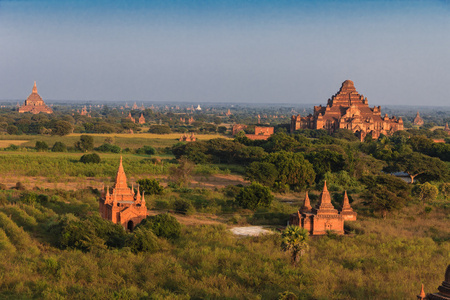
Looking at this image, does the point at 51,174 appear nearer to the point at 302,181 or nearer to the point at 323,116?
the point at 302,181

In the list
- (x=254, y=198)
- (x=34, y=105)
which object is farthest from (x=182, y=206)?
(x=34, y=105)

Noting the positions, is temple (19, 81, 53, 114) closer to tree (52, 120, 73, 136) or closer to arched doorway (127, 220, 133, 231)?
tree (52, 120, 73, 136)

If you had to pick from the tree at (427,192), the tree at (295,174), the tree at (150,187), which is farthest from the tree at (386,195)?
the tree at (150,187)

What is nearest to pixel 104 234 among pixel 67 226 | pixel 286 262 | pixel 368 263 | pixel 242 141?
pixel 67 226

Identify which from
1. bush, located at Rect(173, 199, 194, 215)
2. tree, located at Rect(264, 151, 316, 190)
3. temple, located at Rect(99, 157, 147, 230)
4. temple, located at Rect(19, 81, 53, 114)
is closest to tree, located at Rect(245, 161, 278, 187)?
tree, located at Rect(264, 151, 316, 190)

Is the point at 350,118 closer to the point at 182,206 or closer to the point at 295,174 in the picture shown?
the point at 295,174

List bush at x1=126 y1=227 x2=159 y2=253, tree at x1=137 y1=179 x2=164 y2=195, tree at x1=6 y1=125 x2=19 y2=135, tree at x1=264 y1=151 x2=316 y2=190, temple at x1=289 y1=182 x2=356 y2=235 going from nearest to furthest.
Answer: bush at x1=126 y1=227 x2=159 y2=253, temple at x1=289 y1=182 x2=356 y2=235, tree at x1=137 y1=179 x2=164 y2=195, tree at x1=264 y1=151 x2=316 y2=190, tree at x1=6 y1=125 x2=19 y2=135

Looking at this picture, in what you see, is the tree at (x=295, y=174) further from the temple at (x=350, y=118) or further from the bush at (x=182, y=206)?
the temple at (x=350, y=118)
